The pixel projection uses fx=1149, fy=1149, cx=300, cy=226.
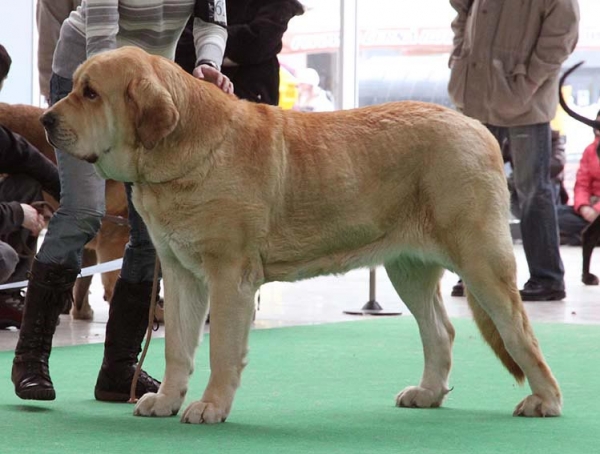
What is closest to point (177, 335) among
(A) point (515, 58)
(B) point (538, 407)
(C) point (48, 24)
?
(B) point (538, 407)

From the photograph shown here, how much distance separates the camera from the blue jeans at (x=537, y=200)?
7.70m

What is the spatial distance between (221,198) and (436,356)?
1.01m

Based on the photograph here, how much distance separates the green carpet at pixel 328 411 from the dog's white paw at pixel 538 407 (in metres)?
0.05

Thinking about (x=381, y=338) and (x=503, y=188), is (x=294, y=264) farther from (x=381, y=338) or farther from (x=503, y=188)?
(x=381, y=338)

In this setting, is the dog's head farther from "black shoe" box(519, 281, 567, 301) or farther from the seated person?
"black shoe" box(519, 281, 567, 301)

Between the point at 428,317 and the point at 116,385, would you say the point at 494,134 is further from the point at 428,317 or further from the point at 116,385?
the point at 116,385

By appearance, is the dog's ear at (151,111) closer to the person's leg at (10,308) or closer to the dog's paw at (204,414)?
the dog's paw at (204,414)

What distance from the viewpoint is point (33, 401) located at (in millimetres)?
3891

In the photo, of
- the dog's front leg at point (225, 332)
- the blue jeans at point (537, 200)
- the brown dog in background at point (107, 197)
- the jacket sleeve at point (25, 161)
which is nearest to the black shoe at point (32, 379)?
the dog's front leg at point (225, 332)

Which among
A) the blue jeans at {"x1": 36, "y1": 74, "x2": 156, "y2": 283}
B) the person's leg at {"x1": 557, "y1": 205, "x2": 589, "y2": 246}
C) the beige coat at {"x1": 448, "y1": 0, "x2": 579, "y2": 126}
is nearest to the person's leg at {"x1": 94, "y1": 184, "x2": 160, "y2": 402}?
the blue jeans at {"x1": 36, "y1": 74, "x2": 156, "y2": 283}

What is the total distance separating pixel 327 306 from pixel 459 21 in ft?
7.26

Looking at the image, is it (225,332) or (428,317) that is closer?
(225,332)

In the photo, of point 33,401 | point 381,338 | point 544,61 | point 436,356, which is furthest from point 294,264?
point 544,61

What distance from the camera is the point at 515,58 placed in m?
7.66
